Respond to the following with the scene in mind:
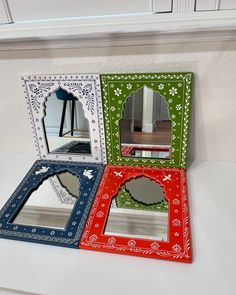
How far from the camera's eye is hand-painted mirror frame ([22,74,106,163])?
0.77m

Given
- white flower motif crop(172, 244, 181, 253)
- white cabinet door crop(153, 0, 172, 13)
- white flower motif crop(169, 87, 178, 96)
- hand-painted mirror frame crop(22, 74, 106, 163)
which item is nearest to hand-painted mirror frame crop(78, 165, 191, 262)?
white flower motif crop(172, 244, 181, 253)

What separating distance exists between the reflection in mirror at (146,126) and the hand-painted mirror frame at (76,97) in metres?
0.08

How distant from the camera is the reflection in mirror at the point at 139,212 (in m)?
A: 0.61

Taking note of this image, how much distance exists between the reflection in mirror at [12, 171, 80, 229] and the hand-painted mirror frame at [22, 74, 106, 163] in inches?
4.0

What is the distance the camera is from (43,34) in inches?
26.5

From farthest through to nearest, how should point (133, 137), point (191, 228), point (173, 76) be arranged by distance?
1. point (133, 137)
2. point (173, 76)
3. point (191, 228)

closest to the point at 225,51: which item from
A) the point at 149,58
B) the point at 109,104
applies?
the point at 149,58

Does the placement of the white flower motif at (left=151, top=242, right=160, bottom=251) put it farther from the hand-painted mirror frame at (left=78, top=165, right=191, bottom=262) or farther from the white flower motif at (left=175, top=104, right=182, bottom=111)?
the white flower motif at (left=175, top=104, right=182, bottom=111)

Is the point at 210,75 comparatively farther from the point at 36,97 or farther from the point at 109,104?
A: the point at 36,97

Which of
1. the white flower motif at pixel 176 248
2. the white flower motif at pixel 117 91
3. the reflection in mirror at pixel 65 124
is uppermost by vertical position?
the white flower motif at pixel 117 91

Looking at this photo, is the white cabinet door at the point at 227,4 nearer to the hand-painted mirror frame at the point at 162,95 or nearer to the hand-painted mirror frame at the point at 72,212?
the hand-painted mirror frame at the point at 162,95

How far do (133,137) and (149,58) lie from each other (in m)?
0.24

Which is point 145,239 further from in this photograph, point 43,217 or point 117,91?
point 117,91

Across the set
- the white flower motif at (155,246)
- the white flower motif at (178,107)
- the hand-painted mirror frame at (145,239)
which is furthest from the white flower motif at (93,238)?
the white flower motif at (178,107)
